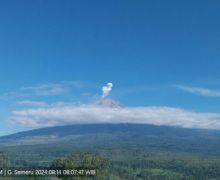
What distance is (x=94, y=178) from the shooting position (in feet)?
450

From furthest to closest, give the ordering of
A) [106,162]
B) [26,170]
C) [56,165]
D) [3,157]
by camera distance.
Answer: [3,157] < [106,162] < [56,165] < [26,170]

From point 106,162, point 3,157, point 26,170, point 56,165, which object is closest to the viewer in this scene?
point 26,170

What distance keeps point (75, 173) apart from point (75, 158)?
40.7 ft

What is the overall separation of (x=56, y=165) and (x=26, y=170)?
11.3 metres

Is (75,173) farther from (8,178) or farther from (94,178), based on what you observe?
(8,178)

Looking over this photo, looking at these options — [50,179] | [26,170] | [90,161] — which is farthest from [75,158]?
[50,179]

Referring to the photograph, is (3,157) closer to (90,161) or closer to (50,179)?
(50,179)

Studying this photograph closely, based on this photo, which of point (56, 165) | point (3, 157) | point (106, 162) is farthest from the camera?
point (3, 157)

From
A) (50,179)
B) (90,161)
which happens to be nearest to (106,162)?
(90,161)

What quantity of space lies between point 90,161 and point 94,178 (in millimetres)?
5090

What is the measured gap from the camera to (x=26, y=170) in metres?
120

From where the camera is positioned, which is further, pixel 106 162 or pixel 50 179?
pixel 50 179

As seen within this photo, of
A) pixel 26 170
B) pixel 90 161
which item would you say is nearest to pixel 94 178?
pixel 90 161

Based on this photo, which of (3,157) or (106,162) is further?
(3,157)
